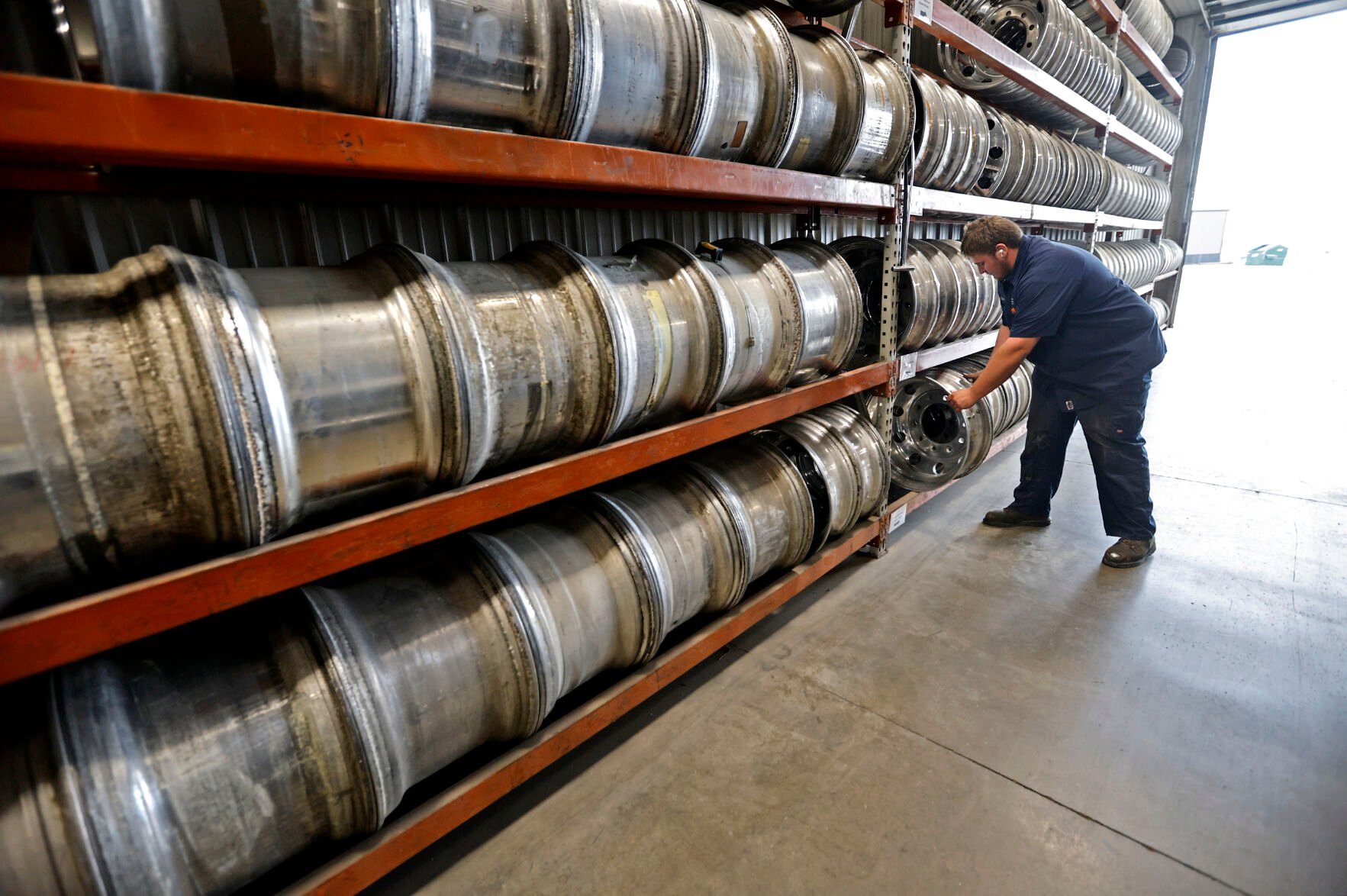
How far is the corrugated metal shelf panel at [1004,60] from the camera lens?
2760mm

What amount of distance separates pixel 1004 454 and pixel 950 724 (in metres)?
→ 3.27

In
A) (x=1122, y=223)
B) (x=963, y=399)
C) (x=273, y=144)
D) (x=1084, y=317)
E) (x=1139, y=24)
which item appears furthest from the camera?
A: (x=1122, y=223)

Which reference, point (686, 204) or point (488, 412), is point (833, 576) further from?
point (488, 412)

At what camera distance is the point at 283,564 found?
3.67 feet

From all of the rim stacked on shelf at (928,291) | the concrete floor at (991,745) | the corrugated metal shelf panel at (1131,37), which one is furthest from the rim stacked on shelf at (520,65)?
the corrugated metal shelf panel at (1131,37)

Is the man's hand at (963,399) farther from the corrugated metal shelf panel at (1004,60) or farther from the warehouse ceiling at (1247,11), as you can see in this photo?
the warehouse ceiling at (1247,11)

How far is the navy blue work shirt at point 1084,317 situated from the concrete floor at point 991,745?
883 millimetres

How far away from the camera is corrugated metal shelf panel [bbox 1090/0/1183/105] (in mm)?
5039

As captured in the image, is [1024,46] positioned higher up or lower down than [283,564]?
higher up

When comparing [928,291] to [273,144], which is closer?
[273,144]

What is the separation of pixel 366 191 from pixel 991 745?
2.44m

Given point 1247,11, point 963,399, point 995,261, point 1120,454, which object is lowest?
point 1120,454

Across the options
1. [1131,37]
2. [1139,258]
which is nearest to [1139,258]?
[1139,258]

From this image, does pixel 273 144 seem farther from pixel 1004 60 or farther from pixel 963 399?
pixel 1004 60
